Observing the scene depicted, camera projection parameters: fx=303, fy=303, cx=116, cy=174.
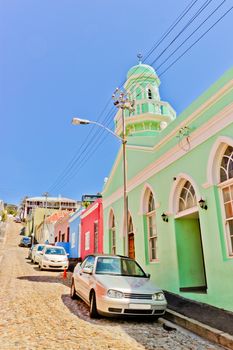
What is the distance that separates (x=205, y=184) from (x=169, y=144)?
8.88 feet

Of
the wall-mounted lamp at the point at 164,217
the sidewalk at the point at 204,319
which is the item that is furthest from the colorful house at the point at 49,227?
the sidewalk at the point at 204,319

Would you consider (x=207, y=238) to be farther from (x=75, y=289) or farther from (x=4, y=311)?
(x=4, y=311)

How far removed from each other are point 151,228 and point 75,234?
14402 millimetres

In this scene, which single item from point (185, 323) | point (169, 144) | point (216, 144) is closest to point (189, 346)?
point (185, 323)

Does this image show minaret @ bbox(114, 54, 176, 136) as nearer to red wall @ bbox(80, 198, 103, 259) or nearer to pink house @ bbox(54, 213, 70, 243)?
red wall @ bbox(80, 198, 103, 259)

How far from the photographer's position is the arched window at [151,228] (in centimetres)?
1177

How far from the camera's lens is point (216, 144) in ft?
26.9

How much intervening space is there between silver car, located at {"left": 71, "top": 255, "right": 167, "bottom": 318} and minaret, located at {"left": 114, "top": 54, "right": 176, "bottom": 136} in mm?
10202

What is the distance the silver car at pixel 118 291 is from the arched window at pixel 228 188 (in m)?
2.31

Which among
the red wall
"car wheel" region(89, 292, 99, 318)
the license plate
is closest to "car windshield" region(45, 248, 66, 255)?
the red wall

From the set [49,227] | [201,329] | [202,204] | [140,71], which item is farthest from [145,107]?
[49,227]

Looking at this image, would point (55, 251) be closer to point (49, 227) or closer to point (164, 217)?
point (164, 217)

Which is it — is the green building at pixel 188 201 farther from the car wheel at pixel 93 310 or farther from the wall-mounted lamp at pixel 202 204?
the car wheel at pixel 93 310

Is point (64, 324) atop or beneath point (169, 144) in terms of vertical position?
beneath
